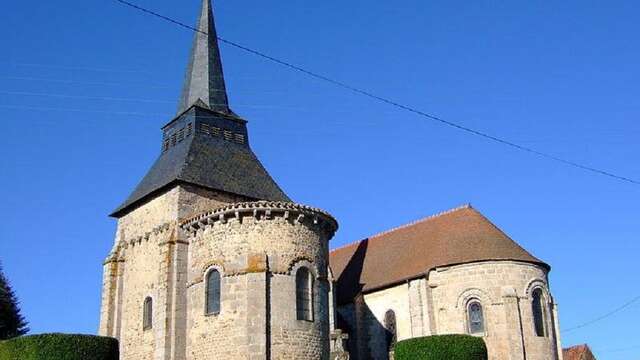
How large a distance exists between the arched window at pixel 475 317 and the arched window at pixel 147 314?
10.8 m

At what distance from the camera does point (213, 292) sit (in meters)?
21.9

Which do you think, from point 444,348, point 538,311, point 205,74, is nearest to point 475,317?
point 538,311

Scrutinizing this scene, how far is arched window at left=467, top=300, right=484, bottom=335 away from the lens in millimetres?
24000

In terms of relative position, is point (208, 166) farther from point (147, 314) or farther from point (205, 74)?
point (147, 314)

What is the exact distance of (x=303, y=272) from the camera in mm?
22344

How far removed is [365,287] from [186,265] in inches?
304

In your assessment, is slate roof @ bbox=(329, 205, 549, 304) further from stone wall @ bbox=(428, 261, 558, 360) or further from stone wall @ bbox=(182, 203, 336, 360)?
stone wall @ bbox=(182, 203, 336, 360)

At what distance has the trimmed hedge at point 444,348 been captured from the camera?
20.8 meters

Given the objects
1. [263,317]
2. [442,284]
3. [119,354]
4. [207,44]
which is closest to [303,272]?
[263,317]

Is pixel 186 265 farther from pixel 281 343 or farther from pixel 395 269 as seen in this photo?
pixel 395 269

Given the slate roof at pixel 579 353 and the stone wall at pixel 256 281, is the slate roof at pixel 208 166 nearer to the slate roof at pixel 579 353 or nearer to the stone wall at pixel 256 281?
the stone wall at pixel 256 281

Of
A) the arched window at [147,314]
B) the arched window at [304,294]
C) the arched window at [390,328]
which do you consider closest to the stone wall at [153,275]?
the arched window at [147,314]

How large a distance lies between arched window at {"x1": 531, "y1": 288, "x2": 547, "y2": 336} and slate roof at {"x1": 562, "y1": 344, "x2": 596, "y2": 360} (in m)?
10.3

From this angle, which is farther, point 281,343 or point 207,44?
point 207,44
